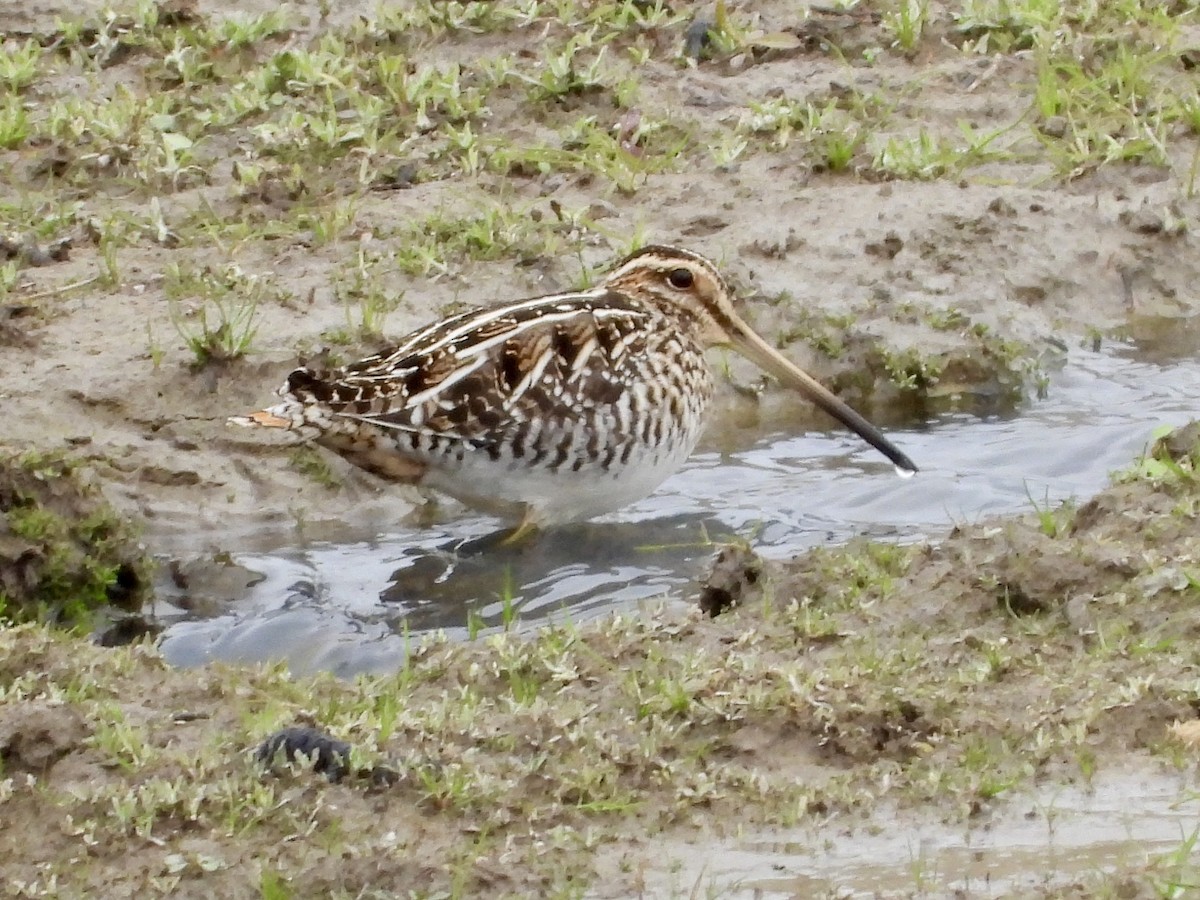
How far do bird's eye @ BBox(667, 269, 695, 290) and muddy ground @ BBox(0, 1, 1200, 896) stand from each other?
2.62 feet

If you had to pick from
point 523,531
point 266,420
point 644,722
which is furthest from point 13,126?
point 644,722

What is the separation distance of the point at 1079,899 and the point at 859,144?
5570 mm

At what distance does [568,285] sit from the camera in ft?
26.4

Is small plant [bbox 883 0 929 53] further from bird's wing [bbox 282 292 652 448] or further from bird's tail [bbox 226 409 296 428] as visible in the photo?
bird's tail [bbox 226 409 296 428]

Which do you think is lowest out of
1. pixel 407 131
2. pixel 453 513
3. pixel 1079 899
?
pixel 453 513

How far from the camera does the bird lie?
6.50 m

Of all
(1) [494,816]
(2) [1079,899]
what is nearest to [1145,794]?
(2) [1079,899]

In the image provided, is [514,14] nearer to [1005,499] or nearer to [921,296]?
[921,296]

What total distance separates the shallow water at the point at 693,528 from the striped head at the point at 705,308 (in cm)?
16

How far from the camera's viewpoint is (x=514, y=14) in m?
9.48

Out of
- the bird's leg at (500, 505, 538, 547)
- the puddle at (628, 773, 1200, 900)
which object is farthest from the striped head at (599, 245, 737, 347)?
the puddle at (628, 773, 1200, 900)

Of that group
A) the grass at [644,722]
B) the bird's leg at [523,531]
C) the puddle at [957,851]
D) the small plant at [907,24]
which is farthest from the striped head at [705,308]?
the puddle at [957,851]

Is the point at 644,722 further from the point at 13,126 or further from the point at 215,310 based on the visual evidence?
the point at 13,126

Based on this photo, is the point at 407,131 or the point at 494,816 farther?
the point at 407,131
